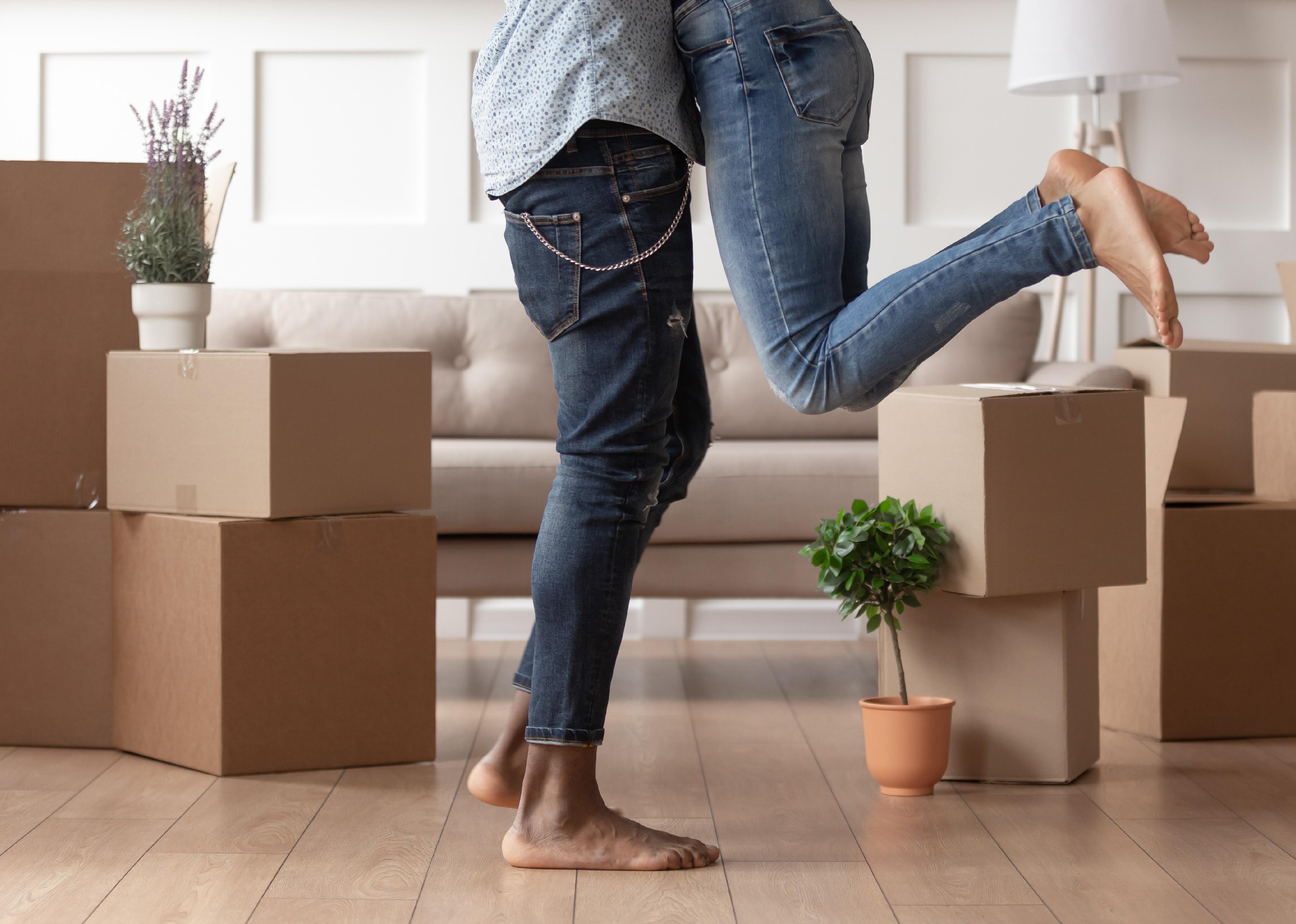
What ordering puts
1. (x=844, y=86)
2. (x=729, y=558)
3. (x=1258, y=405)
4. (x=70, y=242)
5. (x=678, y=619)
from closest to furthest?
(x=844, y=86) < (x=70, y=242) < (x=1258, y=405) < (x=729, y=558) < (x=678, y=619)

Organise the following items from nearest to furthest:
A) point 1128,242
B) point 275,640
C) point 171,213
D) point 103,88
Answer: point 1128,242
point 275,640
point 171,213
point 103,88

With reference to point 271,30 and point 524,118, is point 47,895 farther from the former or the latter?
point 271,30

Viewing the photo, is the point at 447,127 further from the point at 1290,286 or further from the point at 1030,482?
the point at 1030,482

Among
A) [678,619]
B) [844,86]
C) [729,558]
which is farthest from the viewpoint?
[678,619]

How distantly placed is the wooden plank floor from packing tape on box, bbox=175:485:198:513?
13.4 inches

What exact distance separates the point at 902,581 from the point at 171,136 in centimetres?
117

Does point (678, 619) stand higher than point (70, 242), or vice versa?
point (70, 242)

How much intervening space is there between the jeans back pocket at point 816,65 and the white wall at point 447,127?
1.91m

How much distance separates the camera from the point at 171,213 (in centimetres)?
182

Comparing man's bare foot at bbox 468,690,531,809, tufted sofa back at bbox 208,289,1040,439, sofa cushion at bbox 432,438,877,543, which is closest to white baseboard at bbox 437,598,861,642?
tufted sofa back at bbox 208,289,1040,439

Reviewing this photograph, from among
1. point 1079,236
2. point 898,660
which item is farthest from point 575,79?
point 898,660

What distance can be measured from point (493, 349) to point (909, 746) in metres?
1.44

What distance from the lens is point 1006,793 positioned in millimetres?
1650

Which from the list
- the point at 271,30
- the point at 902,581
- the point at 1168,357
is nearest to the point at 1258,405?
the point at 1168,357
